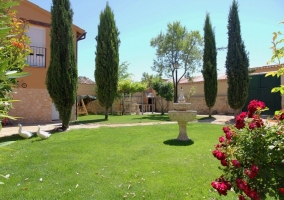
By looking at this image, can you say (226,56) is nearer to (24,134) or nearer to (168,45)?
(168,45)

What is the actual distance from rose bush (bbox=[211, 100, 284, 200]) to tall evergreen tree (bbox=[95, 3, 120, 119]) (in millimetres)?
12815

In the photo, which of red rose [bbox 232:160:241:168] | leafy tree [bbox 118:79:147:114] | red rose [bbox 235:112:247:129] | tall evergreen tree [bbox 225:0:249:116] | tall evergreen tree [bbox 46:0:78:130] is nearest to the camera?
red rose [bbox 232:160:241:168]

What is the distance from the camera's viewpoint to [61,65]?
9102mm

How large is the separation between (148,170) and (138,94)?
23.5 meters

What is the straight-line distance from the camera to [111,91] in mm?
14891

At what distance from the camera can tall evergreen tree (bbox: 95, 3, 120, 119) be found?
14.7 meters

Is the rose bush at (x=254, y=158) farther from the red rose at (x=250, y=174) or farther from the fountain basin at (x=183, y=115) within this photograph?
the fountain basin at (x=183, y=115)

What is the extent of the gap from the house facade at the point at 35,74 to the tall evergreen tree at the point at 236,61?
464 inches

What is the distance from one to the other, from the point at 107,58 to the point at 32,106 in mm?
5561

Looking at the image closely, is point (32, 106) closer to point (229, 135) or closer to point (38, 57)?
point (38, 57)

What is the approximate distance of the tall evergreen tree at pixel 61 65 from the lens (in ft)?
29.5

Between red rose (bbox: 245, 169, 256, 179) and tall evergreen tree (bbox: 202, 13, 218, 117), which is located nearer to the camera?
red rose (bbox: 245, 169, 256, 179)

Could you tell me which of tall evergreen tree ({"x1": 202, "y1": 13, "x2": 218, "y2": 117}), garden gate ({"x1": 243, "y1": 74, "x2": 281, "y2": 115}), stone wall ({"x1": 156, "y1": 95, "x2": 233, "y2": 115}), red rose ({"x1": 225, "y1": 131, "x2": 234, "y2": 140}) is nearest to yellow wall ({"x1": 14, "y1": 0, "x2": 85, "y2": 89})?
tall evergreen tree ({"x1": 202, "y1": 13, "x2": 218, "y2": 117})

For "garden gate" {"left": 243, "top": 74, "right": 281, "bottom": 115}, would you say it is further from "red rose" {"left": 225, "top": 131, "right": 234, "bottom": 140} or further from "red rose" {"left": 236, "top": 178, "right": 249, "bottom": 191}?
"red rose" {"left": 236, "top": 178, "right": 249, "bottom": 191}
